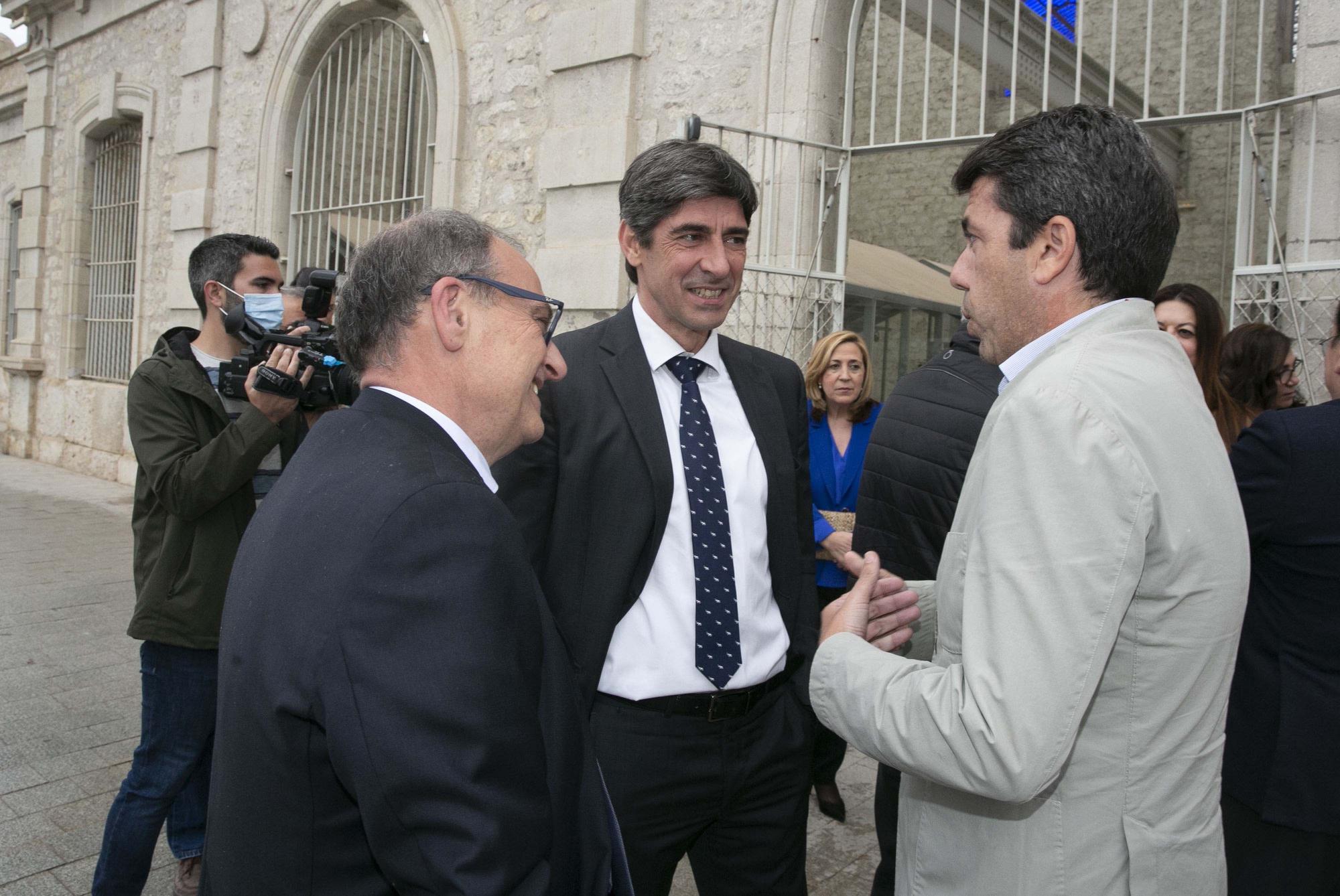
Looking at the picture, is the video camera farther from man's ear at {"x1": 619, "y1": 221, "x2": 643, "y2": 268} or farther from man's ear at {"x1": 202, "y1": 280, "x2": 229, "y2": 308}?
man's ear at {"x1": 619, "y1": 221, "x2": 643, "y2": 268}

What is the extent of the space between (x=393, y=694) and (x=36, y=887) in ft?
8.67

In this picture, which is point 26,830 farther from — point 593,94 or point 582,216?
point 593,94

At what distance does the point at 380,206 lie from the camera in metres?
8.51

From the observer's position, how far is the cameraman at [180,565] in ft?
8.54

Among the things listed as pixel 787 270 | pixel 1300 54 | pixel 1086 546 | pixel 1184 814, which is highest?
pixel 1300 54

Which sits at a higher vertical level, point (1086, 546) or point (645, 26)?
point (645, 26)

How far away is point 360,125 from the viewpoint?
345 inches

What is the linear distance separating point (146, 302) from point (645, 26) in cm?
774

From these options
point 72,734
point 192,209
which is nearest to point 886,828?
point 72,734

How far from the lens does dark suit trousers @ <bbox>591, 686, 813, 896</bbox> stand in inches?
75.0

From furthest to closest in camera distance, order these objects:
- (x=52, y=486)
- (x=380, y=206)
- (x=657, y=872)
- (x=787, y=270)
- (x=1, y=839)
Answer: (x=52, y=486) < (x=380, y=206) < (x=787, y=270) < (x=1, y=839) < (x=657, y=872)

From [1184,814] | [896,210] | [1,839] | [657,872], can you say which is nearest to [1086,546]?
[1184,814]

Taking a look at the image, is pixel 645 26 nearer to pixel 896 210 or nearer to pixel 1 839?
pixel 1 839

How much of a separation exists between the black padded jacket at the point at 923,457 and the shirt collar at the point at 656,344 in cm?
66
